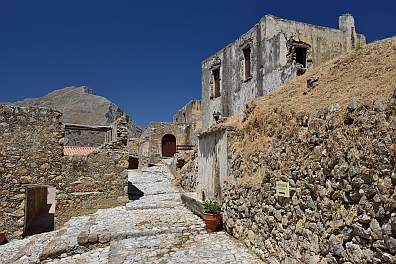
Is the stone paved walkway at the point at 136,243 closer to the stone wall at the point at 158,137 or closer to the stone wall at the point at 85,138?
the stone wall at the point at 158,137

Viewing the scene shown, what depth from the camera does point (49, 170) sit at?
1158 cm

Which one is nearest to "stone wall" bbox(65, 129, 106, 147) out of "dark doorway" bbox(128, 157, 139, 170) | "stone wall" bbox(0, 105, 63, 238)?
"dark doorway" bbox(128, 157, 139, 170)

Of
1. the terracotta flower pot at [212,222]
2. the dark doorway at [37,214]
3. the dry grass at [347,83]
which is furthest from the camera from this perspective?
the dark doorway at [37,214]

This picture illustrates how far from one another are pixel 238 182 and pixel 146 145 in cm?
2474

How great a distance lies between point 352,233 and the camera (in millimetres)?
3799

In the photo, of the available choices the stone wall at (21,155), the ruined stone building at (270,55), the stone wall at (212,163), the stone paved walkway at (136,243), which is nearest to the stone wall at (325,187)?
the stone paved walkway at (136,243)

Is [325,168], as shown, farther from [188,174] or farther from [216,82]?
[216,82]

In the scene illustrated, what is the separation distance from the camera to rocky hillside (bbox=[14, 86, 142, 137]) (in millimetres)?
46312

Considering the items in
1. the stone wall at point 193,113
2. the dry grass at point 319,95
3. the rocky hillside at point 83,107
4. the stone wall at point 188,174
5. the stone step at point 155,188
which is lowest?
the stone step at point 155,188

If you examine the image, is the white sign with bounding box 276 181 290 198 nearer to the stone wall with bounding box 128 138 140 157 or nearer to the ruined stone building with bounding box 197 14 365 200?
the ruined stone building with bounding box 197 14 365 200

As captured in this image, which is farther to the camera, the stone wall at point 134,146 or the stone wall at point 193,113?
the stone wall at point 193,113

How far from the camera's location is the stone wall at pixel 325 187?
347 centimetres

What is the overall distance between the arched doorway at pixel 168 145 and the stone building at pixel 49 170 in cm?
1773

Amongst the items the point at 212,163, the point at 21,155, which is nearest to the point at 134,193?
the point at 21,155
